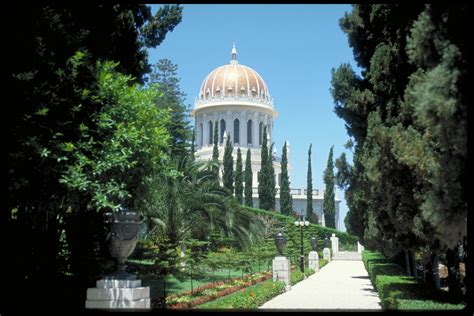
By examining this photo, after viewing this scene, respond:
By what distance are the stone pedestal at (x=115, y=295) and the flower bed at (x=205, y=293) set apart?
3.13 meters

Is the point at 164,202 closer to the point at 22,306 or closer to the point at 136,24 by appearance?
the point at 136,24

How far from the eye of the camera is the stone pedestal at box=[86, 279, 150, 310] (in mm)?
10328

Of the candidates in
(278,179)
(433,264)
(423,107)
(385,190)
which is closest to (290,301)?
(433,264)

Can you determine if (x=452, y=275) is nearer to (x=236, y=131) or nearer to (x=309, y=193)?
(x=309, y=193)

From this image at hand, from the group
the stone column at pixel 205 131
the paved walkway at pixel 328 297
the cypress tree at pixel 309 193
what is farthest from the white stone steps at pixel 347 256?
the stone column at pixel 205 131

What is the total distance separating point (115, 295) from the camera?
34.1ft

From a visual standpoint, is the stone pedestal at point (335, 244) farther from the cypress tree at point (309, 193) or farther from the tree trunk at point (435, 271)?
the tree trunk at point (435, 271)

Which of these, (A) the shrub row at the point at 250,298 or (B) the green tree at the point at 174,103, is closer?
(A) the shrub row at the point at 250,298

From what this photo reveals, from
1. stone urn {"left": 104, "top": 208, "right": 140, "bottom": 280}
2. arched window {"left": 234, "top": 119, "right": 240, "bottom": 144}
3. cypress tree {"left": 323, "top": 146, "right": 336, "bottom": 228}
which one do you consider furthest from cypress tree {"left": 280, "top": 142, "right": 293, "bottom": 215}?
stone urn {"left": 104, "top": 208, "right": 140, "bottom": 280}

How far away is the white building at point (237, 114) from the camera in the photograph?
65250mm

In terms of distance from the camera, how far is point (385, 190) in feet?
39.3

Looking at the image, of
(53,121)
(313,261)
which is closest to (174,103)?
(313,261)

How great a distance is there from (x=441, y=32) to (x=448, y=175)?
1811 millimetres

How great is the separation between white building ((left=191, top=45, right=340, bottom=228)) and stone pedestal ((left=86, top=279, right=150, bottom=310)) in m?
53.0
